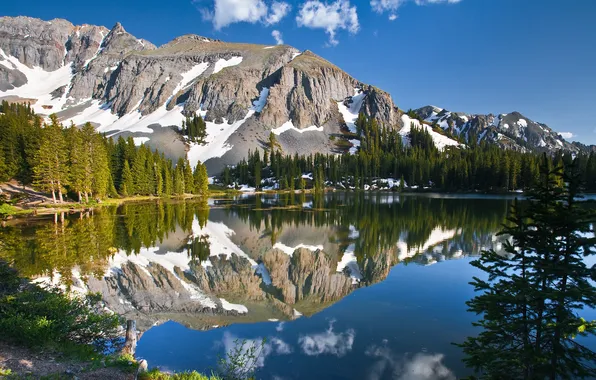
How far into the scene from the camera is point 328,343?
11.6 metres

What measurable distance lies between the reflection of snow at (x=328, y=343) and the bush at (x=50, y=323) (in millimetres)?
6610

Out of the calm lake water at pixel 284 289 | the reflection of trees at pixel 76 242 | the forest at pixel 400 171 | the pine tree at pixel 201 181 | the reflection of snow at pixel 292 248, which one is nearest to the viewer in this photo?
the calm lake water at pixel 284 289

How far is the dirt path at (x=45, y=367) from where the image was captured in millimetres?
7094

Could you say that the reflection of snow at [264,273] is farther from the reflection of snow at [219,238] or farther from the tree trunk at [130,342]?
the tree trunk at [130,342]

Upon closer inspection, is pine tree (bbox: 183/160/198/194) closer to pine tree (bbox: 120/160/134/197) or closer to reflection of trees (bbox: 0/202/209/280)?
pine tree (bbox: 120/160/134/197)

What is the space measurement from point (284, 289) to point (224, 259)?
26.1 feet

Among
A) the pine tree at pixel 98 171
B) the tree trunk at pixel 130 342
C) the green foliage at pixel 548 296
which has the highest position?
the pine tree at pixel 98 171

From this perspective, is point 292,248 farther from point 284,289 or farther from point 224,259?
point 284,289

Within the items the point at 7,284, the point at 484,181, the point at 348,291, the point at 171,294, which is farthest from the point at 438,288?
the point at 484,181

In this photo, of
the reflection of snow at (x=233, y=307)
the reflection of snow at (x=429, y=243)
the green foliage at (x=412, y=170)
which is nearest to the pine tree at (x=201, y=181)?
the green foliage at (x=412, y=170)

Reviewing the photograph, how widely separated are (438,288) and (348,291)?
5008 millimetres

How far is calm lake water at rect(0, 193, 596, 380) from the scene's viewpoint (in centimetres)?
1074

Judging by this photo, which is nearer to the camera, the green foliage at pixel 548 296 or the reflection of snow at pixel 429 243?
the green foliage at pixel 548 296

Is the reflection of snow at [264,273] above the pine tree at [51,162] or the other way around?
the other way around
